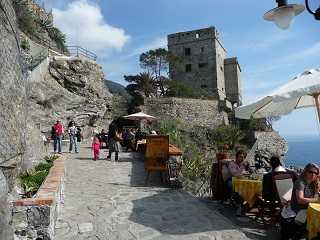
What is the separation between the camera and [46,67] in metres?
31.2

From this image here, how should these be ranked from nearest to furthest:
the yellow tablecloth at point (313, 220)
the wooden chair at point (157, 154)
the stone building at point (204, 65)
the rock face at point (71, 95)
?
the yellow tablecloth at point (313, 220)
the wooden chair at point (157, 154)
the rock face at point (71, 95)
the stone building at point (204, 65)

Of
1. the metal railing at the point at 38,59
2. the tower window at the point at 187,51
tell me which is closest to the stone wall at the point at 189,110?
the metal railing at the point at 38,59

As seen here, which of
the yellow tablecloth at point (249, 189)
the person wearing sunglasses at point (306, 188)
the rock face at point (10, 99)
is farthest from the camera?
the rock face at point (10, 99)

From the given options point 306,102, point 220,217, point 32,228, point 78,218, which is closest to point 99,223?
point 78,218

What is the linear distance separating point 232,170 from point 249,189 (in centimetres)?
94

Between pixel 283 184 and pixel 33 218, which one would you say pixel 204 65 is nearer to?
pixel 283 184

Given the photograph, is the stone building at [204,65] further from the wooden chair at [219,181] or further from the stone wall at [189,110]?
the wooden chair at [219,181]

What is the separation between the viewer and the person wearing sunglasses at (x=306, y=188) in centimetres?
536

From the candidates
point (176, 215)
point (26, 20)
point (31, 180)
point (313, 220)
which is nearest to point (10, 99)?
point (31, 180)

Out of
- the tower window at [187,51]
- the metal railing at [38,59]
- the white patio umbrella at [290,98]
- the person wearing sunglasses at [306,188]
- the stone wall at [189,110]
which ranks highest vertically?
the tower window at [187,51]

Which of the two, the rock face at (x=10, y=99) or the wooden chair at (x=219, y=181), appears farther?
the wooden chair at (x=219, y=181)

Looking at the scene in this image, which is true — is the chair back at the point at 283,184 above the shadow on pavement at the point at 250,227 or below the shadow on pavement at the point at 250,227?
above

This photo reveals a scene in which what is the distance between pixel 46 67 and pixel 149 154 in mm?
23328

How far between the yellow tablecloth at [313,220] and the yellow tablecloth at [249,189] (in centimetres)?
194
